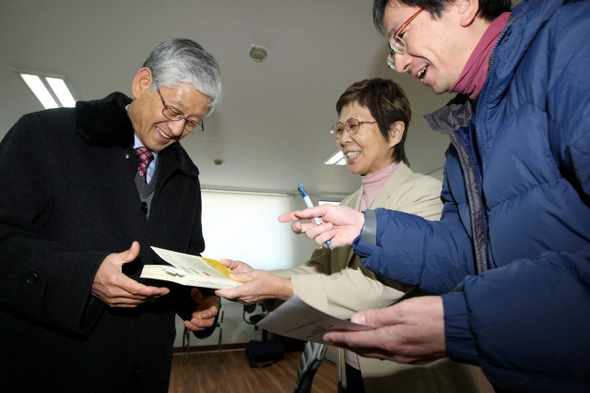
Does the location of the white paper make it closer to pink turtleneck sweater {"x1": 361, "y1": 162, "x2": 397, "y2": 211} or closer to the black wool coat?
the black wool coat

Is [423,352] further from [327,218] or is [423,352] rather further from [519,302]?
[327,218]

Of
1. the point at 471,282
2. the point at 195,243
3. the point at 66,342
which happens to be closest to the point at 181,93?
the point at 195,243

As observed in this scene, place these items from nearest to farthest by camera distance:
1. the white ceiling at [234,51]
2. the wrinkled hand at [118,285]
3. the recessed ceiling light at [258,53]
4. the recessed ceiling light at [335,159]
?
the wrinkled hand at [118,285], the white ceiling at [234,51], the recessed ceiling light at [258,53], the recessed ceiling light at [335,159]

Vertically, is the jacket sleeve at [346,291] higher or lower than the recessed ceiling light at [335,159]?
lower

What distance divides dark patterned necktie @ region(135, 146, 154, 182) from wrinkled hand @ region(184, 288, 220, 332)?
531mm

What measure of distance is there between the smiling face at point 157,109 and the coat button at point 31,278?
65cm

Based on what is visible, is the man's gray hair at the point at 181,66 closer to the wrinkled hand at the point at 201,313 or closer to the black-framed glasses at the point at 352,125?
the black-framed glasses at the point at 352,125

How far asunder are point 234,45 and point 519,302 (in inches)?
109

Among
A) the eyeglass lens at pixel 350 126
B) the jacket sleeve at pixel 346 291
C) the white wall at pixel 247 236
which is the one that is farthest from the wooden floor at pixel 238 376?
the eyeglass lens at pixel 350 126

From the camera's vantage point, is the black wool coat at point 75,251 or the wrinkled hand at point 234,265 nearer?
the black wool coat at point 75,251

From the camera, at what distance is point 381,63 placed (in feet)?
9.23

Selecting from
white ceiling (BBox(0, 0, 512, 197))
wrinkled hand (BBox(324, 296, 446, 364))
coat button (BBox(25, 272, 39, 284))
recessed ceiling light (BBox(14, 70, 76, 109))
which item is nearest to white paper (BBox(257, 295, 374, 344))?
wrinkled hand (BBox(324, 296, 446, 364))

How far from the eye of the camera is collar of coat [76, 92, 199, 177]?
3.38 ft

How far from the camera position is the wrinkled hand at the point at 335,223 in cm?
93
